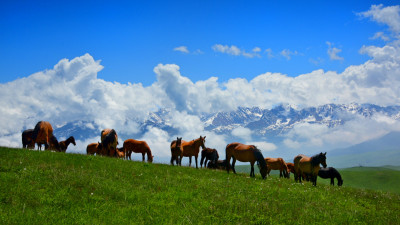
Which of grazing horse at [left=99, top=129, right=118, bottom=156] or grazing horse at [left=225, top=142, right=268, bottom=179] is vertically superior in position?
grazing horse at [left=99, top=129, right=118, bottom=156]

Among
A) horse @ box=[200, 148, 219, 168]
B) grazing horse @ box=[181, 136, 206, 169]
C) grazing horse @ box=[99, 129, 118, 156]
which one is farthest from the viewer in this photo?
horse @ box=[200, 148, 219, 168]

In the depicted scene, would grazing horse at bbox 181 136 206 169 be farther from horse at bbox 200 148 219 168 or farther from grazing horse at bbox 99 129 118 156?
horse at bbox 200 148 219 168

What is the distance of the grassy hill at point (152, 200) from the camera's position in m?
11.6

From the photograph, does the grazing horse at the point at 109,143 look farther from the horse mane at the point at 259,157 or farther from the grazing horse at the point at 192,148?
the horse mane at the point at 259,157

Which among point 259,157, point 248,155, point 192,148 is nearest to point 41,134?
point 192,148

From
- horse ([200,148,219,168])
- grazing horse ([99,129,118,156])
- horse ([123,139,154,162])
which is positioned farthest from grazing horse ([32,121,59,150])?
horse ([200,148,219,168])

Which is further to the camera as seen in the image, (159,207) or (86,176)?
(86,176)

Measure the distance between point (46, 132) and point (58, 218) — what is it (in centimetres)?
2377

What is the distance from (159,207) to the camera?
12945 mm

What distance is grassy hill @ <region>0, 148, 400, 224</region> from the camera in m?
11.6

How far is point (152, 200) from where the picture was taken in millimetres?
13648

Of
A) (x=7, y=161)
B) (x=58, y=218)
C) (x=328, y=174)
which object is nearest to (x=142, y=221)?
(x=58, y=218)

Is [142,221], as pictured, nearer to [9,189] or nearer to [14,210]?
[14,210]

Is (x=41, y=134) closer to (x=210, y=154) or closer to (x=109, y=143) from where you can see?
(x=109, y=143)
